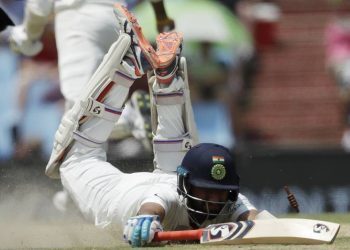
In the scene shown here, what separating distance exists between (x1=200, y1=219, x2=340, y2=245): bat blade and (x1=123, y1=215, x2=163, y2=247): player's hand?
0.72ft

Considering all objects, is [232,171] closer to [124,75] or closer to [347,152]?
[124,75]

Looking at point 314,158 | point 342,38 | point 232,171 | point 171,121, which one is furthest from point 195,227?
point 342,38

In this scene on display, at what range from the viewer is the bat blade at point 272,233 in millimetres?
4254

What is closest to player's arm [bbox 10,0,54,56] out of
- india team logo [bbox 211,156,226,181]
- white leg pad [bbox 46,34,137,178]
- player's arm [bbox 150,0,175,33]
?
player's arm [bbox 150,0,175,33]

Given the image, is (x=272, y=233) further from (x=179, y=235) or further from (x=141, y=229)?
(x=141, y=229)

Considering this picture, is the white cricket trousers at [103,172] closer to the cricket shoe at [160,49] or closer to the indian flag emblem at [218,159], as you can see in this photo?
the cricket shoe at [160,49]

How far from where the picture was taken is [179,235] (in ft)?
14.0

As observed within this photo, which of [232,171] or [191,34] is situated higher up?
[232,171]

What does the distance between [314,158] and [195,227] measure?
4643mm

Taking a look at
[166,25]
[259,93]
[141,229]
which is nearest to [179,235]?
[141,229]

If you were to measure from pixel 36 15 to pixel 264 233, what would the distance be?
2.89m

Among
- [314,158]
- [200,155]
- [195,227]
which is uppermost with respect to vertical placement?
[200,155]

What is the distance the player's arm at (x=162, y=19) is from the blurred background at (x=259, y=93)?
6.88ft

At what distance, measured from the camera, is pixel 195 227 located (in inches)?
181
